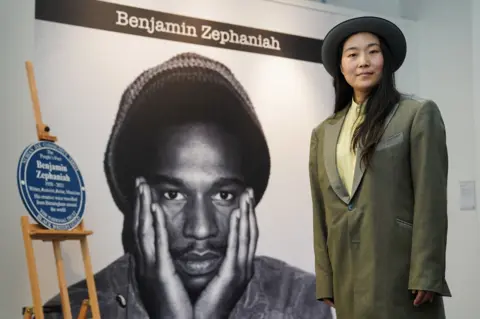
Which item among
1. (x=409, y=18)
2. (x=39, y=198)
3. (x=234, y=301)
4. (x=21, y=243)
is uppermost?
(x=409, y=18)

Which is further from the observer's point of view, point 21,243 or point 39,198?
point 21,243

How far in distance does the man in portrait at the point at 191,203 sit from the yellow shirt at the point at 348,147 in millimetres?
1825

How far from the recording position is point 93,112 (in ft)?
12.2

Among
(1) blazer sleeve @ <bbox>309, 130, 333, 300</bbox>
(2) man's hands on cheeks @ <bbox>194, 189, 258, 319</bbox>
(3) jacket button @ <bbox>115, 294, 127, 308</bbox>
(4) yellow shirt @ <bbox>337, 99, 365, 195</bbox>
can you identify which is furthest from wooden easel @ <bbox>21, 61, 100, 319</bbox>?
(4) yellow shirt @ <bbox>337, 99, 365, 195</bbox>

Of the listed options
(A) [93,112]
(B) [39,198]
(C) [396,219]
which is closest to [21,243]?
(B) [39,198]

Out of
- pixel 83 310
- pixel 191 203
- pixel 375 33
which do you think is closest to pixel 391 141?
pixel 375 33

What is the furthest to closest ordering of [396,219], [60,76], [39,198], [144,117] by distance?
[144,117], [60,76], [39,198], [396,219]

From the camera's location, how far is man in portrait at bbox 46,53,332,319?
3766 mm

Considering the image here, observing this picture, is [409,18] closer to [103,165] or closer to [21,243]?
[103,165]

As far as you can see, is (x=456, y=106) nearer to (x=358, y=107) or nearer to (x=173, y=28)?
(x=173, y=28)

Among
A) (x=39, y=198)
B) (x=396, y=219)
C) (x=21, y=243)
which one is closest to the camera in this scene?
(x=396, y=219)

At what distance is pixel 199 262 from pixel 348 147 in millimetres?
1941

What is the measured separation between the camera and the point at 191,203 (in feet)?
12.9

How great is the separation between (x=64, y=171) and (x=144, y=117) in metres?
0.85
